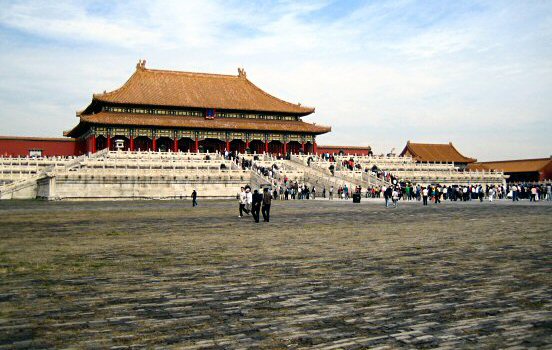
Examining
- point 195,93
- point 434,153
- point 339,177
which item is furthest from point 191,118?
point 434,153

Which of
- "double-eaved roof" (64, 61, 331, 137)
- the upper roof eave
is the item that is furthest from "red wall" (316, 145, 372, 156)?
the upper roof eave

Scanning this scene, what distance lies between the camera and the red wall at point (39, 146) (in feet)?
181

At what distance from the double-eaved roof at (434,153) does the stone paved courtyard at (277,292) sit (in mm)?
55128

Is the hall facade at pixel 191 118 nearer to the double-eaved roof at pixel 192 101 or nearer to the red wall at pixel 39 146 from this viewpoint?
the double-eaved roof at pixel 192 101

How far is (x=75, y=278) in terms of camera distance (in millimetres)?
7609

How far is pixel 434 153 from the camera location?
67375 millimetres

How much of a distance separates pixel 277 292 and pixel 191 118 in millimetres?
53530

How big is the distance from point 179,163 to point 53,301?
3763 cm

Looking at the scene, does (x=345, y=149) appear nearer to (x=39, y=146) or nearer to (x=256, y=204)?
(x=39, y=146)

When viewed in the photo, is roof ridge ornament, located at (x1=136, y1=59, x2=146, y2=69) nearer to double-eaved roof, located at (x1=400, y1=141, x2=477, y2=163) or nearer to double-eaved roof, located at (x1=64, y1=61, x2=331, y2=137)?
double-eaved roof, located at (x1=64, y1=61, x2=331, y2=137)

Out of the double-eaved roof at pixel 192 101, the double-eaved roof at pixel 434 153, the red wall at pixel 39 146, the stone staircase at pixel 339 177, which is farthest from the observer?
the double-eaved roof at pixel 434 153

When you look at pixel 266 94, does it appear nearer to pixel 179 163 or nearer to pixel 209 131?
pixel 209 131

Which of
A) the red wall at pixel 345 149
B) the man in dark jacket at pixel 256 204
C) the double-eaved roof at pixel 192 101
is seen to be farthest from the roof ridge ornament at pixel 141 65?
the man in dark jacket at pixel 256 204

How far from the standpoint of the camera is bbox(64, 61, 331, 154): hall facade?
5550 centimetres
